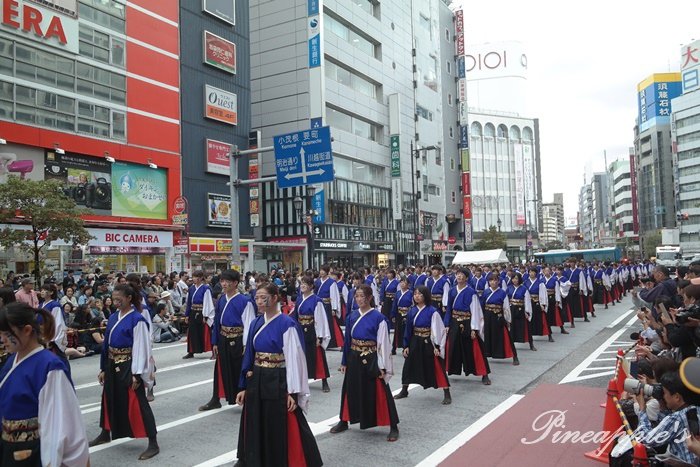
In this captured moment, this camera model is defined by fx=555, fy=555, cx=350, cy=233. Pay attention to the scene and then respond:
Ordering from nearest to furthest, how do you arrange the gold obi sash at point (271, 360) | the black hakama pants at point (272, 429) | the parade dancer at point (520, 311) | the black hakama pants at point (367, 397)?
the black hakama pants at point (272, 429) < the gold obi sash at point (271, 360) < the black hakama pants at point (367, 397) < the parade dancer at point (520, 311)

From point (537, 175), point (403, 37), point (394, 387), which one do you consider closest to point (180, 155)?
point (394, 387)

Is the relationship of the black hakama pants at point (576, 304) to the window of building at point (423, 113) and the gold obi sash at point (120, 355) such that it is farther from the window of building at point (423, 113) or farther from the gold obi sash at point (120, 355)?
the window of building at point (423, 113)

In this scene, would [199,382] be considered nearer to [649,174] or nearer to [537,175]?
[649,174]

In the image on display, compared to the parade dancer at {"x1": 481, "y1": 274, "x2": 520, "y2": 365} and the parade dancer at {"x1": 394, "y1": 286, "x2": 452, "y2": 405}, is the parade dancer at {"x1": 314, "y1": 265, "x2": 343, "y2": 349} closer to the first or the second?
the parade dancer at {"x1": 481, "y1": 274, "x2": 520, "y2": 365}

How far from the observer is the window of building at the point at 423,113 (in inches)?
2142

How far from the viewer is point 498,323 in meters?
11.1

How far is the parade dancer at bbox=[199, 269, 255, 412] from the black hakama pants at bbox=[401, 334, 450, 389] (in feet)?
7.83

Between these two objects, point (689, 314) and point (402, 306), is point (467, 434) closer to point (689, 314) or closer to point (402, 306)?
point (689, 314)

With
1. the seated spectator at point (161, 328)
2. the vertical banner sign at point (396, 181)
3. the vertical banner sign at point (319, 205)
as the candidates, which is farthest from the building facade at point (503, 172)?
the seated spectator at point (161, 328)

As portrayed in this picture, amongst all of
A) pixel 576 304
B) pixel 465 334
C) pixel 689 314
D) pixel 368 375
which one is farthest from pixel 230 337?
pixel 576 304

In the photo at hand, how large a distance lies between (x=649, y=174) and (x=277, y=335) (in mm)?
95115

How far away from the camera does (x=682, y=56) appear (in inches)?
3024

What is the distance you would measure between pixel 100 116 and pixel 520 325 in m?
22.0

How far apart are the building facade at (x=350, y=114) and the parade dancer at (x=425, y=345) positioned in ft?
85.6
